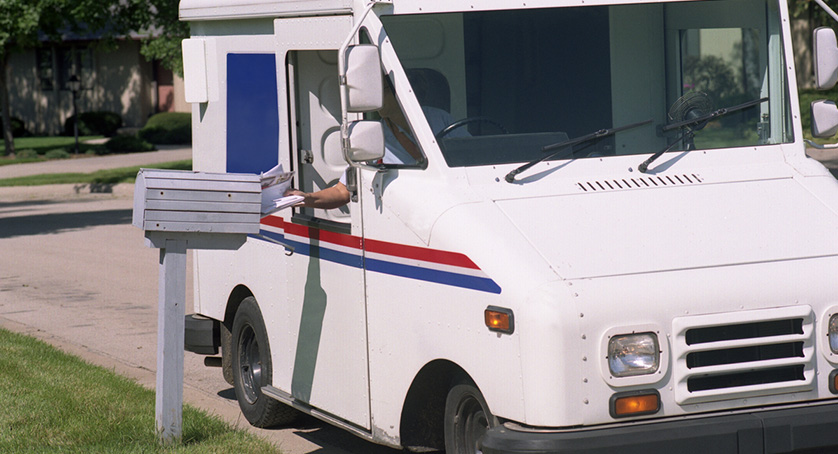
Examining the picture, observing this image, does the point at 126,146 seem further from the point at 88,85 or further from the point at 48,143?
the point at 88,85

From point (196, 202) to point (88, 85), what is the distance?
49.3 meters

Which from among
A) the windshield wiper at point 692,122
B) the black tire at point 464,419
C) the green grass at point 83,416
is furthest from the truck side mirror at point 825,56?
the green grass at point 83,416

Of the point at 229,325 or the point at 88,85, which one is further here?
the point at 88,85

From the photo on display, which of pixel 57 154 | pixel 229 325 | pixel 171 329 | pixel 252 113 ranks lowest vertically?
pixel 229 325

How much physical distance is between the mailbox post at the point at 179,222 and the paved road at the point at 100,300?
3.31 ft

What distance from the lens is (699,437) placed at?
14.5ft

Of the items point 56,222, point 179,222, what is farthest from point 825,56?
point 56,222

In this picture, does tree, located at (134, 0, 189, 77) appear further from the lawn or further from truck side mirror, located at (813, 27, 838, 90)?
truck side mirror, located at (813, 27, 838, 90)

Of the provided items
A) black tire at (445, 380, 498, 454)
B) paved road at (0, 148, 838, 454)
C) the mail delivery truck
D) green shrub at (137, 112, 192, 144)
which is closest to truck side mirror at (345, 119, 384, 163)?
the mail delivery truck

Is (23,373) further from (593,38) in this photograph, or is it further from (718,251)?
(718,251)

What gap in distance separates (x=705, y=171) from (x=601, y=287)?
1.24 m

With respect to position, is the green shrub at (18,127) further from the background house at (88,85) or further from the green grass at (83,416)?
the green grass at (83,416)

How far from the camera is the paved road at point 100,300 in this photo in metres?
7.65

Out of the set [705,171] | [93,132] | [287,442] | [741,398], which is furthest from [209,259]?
[93,132]
